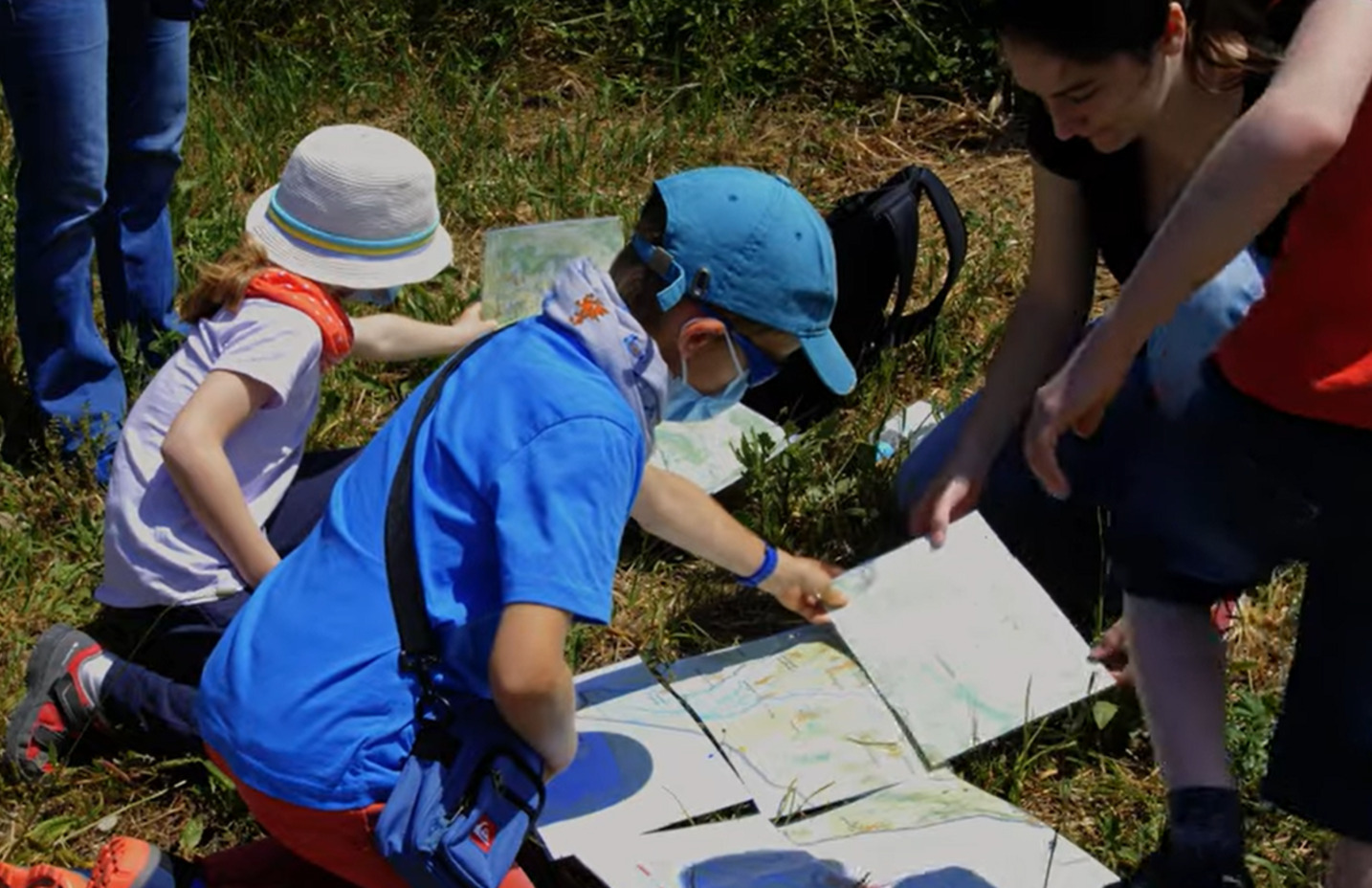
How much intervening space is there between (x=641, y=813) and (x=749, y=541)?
16.9 inches

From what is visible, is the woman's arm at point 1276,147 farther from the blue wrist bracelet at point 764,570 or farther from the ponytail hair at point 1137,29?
the blue wrist bracelet at point 764,570

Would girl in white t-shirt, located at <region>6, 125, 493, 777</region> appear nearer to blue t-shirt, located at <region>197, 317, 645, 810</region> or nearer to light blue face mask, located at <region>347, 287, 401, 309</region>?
light blue face mask, located at <region>347, 287, 401, 309</region>

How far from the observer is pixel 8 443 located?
363cm

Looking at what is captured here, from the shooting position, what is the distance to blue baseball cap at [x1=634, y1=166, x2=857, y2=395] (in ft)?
7.25

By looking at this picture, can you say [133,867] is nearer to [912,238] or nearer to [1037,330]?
[1037,330]

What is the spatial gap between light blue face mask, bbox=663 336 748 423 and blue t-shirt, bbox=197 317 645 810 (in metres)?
0.11

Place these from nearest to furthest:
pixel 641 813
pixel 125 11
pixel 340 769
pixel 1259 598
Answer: pixel 340 769 → pixel 641 813 → pixel 1259 598 → pixel 125 11

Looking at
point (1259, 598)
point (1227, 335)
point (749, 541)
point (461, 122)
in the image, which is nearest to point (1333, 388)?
point (1227, 335)

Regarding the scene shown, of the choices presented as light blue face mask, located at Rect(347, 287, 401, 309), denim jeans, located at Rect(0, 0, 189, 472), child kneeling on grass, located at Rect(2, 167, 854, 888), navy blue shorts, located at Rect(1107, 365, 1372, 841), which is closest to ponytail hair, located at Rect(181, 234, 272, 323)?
light blue face mask, located at Rect(347, 287, 401, 309)

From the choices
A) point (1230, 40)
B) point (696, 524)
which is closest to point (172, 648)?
point (696, 524)

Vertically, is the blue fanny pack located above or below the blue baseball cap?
below

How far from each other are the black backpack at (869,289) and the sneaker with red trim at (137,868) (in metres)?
1.59

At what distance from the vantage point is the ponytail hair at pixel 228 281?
9.74ft

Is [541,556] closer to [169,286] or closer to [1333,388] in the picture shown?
[1333,388]
